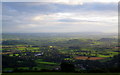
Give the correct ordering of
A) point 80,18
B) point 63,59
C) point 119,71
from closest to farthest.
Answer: point 119,71
point 63,59
point 80,18

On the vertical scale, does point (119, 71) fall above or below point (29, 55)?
below

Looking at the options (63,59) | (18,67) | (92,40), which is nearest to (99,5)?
(92,40)

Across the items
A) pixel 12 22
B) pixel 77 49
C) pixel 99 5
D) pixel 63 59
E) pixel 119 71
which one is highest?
pixel 99 5

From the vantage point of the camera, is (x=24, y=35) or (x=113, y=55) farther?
(x=24, y=35)

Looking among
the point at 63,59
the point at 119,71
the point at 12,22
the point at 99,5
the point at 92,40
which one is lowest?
the point at 119,71

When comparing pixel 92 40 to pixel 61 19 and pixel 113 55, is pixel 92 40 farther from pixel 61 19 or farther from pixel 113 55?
pixel 61 19

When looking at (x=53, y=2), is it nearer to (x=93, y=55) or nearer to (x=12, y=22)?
(x=12, y=22)

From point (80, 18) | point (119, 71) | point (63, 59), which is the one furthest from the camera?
point (80, 18)

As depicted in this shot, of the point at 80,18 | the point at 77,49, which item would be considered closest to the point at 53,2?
the point at 80,18

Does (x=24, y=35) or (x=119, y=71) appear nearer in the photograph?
(x=119, y=71)

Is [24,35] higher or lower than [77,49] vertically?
higher
